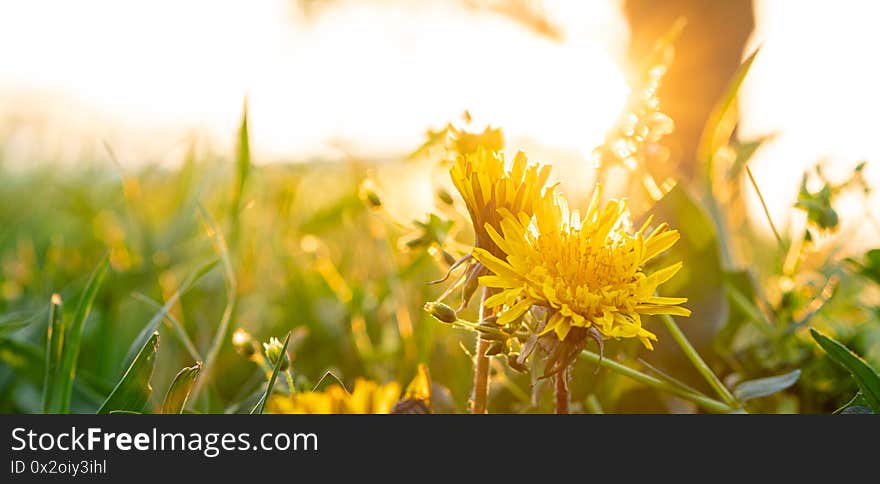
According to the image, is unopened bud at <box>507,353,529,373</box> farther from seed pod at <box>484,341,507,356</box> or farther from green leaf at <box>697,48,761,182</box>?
green leaf at <box>697,48,761,182</box>

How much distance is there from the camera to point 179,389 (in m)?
0.67

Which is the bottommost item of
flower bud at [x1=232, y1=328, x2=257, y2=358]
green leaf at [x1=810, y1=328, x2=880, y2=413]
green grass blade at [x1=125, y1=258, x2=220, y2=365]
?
green leaf at [x1=810, y1=328, x2=880, y2=413]

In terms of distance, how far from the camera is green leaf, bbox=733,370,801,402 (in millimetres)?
800

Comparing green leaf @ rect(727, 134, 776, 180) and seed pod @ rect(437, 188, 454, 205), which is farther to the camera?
green leaf @ rect(727, 134, 776, 180)

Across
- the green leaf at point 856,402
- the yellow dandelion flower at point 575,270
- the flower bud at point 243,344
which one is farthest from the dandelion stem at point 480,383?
the green leaf at point 856,402

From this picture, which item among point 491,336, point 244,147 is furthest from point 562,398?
point 244,147

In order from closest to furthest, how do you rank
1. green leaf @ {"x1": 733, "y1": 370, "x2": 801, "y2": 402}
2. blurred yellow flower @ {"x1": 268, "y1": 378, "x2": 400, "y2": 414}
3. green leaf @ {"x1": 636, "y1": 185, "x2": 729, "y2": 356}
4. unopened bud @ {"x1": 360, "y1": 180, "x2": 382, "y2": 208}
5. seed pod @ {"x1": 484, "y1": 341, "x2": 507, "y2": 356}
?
blurred yellow flower @ {"x1": 268, "y1": 378, "x2": 400, "y2": 414}, seed pod @ {"x1": 484, "y1": 341, "x2": 507, "y2": 356}, green leaf @ {"x1": 733, "y1": 370, "x2": 801, "y2": 402}, unopened bud @ {"x1": 360, "y1": 180, "x2": 382, "y2": 208}, green leaf @ {"x1": 636, "y1": 185, "x2": 729, "y2": 356}

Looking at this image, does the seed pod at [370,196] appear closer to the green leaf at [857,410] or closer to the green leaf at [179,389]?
the green leaf at [179,389]

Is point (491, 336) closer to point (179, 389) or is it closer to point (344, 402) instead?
point (344, 402)

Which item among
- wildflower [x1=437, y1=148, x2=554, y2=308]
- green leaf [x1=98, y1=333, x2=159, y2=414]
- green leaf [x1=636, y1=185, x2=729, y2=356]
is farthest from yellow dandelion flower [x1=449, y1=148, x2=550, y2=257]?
green leaf [x1=636, y1=185, x2=729, y2=356]

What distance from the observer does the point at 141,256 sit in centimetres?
144

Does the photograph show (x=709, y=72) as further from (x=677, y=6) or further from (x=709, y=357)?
(x=709, y=357)

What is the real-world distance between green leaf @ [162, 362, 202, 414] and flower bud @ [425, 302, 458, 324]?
203mm

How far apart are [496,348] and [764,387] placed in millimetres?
357
